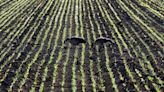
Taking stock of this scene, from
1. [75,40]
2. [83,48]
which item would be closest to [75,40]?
[75,40]

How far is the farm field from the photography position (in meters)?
5.57

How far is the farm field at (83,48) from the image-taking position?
5.57m

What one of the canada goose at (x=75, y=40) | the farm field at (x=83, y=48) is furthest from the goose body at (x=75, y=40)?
the farm field at (x=83, y=48)

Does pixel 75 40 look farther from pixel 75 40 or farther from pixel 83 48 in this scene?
pixel 83 48

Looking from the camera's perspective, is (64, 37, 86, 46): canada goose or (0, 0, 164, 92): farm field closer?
(0, 0, 164, 92): farm field

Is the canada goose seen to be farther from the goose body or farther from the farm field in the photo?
the farm field

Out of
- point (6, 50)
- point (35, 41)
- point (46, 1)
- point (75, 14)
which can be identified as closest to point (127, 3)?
point (75, 14)

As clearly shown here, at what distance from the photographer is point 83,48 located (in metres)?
7.07

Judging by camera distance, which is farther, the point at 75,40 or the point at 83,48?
the point at 75,40

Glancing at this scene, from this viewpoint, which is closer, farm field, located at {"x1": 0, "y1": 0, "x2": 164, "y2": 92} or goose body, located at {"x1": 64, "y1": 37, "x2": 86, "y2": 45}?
farm field, located at {"x1": 0, "y1": 0, "x2": 164, "y2": 92}

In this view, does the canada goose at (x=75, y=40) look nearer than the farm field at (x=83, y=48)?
No

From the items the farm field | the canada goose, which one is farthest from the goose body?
the farm field

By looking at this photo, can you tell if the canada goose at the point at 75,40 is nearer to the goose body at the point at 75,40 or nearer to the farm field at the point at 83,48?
the goose body at the point at 75,40

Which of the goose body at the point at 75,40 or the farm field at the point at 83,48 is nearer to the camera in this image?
the farm field at the point at 83,48
